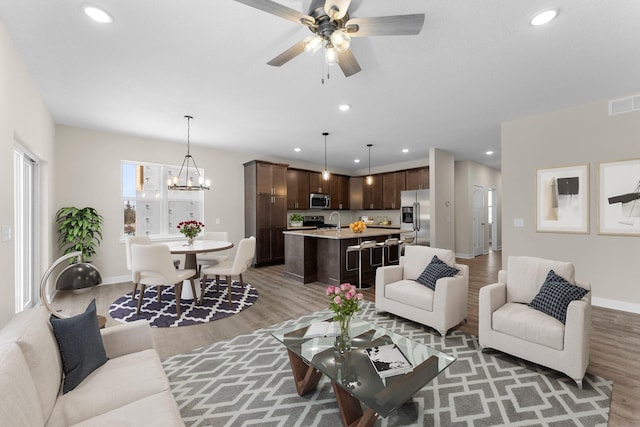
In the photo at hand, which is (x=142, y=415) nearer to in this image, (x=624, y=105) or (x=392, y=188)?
(x=624, y=105)

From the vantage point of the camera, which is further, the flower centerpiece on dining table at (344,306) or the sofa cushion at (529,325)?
the sofa cushion at (529,325)

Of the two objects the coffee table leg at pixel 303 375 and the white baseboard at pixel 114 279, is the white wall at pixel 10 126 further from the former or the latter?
the white baseboard at pixel 114 279

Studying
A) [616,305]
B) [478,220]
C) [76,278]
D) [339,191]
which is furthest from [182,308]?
[478,220]

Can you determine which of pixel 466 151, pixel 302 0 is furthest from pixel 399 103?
pixel 466 151

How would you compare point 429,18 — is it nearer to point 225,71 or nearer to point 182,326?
point 225,71

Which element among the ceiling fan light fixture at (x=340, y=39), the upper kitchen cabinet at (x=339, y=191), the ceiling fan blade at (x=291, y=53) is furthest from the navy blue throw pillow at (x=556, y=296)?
the upper kitchen cabinet at (x=339, y=191)

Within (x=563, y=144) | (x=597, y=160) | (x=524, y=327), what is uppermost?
(x=563, y=144)

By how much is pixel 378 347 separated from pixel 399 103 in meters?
3.09

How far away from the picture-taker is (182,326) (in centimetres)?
315

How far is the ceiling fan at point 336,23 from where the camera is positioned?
162 centimetres

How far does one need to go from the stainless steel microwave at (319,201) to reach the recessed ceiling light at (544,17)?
6.12 m

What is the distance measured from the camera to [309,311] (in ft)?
11.7

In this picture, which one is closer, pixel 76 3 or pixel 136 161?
pixel 76 3

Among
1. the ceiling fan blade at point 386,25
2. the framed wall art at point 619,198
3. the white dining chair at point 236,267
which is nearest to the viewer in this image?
the ceiling fan blade at point 386,25
